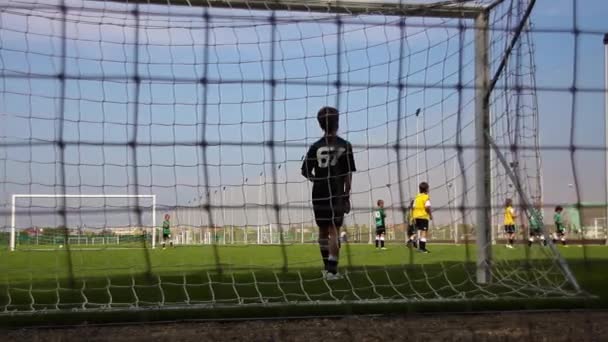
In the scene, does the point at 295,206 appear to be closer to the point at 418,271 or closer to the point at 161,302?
the point at 161,302

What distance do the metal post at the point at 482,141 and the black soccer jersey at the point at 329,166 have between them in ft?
3.47

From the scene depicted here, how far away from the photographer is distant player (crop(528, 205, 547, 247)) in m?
5.47

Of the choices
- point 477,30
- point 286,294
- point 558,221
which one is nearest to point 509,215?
point 477,30

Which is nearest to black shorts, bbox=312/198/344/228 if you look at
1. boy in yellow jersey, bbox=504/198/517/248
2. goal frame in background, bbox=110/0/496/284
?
goal frame in background, bbox=110/0/496/284

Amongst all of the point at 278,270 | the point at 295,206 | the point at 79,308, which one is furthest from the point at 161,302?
the point at 278,270

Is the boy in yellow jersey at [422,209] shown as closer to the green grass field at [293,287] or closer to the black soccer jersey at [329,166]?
the green grass field at [293,287]

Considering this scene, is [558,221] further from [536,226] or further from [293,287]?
[293,287]

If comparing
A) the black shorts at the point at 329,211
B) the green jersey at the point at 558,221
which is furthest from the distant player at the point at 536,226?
the black shorts at the point at 329,211

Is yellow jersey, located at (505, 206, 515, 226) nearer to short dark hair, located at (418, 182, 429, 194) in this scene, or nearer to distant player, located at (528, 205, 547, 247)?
distant player, located at (528, 205, 547, 247)

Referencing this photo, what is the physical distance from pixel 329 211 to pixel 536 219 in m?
1.69

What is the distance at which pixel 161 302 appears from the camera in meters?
4.69

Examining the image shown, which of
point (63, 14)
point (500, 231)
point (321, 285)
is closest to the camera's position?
point (63, 14)

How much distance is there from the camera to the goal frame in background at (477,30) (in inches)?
210

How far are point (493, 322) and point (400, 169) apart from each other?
57.8 inches
